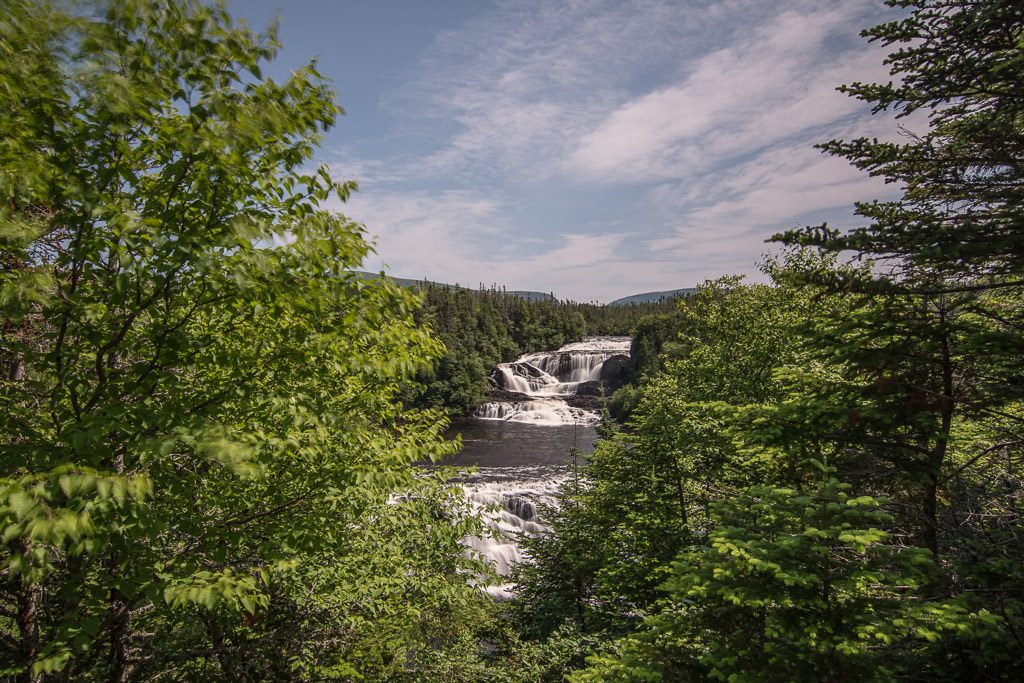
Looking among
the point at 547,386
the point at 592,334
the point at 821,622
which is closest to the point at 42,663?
the point at 821,622

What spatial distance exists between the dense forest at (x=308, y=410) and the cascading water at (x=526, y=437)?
12.1ft

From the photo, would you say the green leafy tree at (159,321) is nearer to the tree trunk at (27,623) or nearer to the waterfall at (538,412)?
the tree trunk at (27,623)

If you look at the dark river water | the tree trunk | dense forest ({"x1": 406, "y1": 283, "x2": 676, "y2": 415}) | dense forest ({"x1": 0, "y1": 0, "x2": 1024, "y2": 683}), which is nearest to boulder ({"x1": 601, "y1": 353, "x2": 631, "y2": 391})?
dense forest ({"x1": 406, "y1": 283, "x2": 676, "y2": 415})

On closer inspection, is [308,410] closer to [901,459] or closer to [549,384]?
[901,459]

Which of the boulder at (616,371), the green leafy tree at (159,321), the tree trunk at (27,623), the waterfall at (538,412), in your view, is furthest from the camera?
the boulder at (616,371)

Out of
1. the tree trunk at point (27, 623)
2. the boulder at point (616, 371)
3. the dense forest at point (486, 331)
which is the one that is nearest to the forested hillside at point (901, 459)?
the tree trunk at point (27, 623)

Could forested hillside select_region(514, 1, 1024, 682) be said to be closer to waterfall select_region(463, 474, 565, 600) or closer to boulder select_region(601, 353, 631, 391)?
waterfall select_region(463, 474, 565, 600)

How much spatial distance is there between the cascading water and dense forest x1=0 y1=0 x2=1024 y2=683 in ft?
12.1

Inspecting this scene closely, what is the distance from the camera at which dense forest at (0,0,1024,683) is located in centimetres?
304

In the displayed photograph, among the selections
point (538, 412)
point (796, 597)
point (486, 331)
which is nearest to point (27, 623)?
point (796, 597)

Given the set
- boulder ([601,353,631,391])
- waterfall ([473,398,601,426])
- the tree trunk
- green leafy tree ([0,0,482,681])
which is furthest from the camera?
boulder ([601,353,631,391])

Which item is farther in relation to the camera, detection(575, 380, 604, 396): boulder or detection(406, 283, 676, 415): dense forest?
detection(406, 283, 676, 415): dense forest

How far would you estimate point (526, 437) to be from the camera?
48.1 meters

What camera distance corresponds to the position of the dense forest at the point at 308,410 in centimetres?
304
